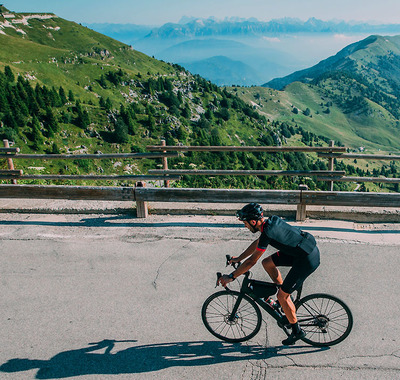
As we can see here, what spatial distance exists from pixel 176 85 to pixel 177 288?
198495mm

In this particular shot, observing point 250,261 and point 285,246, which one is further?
point 250,261

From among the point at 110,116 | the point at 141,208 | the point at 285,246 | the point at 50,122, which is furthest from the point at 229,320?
the point at 110,116

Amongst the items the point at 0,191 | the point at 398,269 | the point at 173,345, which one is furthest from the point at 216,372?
the point at 0,191

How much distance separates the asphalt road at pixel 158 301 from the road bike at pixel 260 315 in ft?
0.48

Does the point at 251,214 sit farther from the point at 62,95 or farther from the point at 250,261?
the point at 62,95

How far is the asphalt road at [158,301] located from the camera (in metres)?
4.37

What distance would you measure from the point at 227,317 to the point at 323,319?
1.23 metres

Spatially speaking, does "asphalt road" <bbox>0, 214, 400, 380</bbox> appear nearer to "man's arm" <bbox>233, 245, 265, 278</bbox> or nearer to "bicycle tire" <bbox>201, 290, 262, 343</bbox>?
"bicycle tire" <bbox>201, 290, 262, 343</bbox>

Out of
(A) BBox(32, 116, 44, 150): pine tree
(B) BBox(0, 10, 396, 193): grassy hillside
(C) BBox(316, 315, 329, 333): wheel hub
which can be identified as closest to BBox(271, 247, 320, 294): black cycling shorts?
(C) BBox(316, 315, 329, 333): wheel hub

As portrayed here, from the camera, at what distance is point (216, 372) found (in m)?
4.26

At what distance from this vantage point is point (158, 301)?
5582 millimetres

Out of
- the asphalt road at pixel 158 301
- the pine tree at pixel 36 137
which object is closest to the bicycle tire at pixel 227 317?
the asphalt road at pixel 158 301

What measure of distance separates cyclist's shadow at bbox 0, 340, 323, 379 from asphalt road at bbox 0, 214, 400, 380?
1 centimetres

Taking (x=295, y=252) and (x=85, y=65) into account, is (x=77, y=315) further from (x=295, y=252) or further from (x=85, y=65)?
(x=85, y=65)
